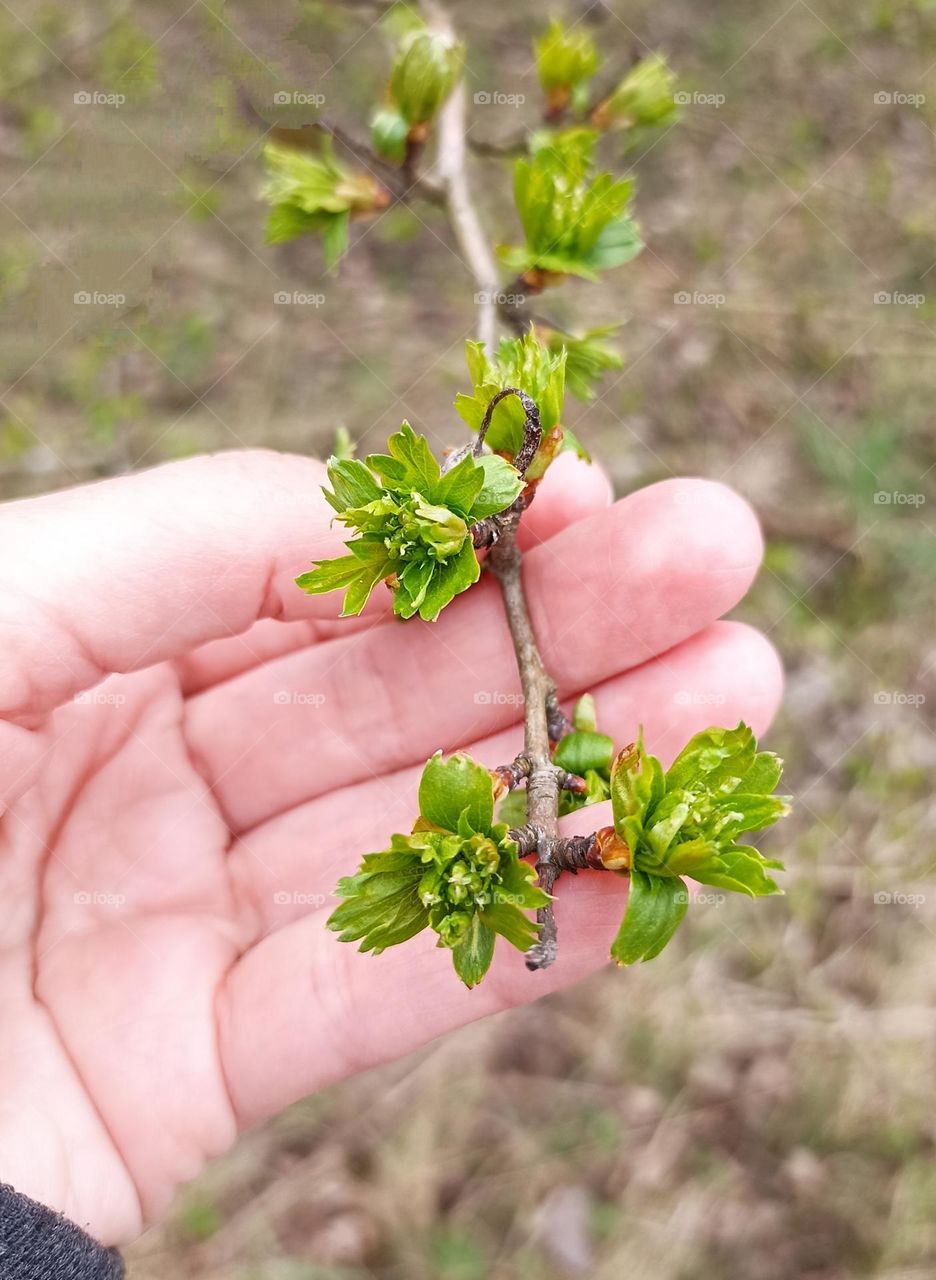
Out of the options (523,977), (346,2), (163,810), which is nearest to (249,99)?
(346,2)

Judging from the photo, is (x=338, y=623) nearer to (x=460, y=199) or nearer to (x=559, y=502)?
(x=559, y=502)

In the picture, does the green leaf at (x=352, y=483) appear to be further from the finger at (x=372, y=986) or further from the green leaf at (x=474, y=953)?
the finger at (x=372, y=986)

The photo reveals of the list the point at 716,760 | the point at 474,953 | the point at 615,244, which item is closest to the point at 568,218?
the point at 615,244

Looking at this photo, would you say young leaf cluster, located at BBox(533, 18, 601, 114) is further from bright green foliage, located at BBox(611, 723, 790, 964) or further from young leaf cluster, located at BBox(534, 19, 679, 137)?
bright green foliage, located at BBox(611, 723, 790, 964)

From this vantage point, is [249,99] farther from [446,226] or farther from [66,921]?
[66,921]

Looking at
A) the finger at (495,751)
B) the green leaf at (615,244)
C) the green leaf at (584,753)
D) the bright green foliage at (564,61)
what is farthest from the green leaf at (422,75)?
the green leaf at (584,753)

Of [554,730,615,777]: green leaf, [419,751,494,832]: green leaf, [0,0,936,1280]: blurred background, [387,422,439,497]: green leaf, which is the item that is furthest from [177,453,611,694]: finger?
[0,0,936,1280]: blurred background
